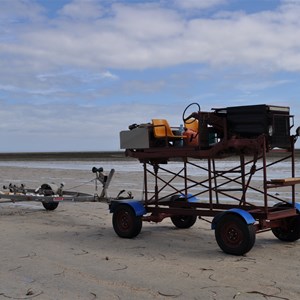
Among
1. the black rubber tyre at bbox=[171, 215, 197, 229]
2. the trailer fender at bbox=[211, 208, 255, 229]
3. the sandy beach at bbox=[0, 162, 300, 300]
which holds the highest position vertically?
the trailer fender at bbox=[211, 208, 255, 229]

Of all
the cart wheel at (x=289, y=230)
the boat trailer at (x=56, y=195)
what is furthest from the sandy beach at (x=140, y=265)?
the boat trailer at (x=56, y=195)

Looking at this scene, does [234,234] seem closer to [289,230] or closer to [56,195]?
[289,230]

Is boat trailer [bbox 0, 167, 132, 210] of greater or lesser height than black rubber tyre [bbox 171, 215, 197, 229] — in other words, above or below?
above

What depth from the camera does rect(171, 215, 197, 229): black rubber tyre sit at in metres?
9.82

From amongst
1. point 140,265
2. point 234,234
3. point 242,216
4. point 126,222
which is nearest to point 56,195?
point 126,222

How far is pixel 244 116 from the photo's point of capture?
759 cm

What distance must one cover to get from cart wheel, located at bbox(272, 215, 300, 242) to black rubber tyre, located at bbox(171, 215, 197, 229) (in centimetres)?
200

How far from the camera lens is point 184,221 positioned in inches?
388

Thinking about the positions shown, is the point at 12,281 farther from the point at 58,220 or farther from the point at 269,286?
the point at 58,220

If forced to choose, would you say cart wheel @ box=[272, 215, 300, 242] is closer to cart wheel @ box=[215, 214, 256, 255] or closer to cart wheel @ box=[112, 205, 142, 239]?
cart wheel @ box=[215, 214, 256, 255]

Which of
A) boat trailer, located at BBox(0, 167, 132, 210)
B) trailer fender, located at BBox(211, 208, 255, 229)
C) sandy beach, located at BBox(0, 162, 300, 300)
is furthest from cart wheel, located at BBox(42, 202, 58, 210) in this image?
trailer fender, located at BBox(211, 208, 255, 229)

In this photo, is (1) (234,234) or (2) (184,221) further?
(2) (184,221)

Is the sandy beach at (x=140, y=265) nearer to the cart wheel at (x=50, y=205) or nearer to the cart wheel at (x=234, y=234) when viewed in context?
the cart wheel at (x=234, y=234)

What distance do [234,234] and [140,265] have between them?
155 centimetres
